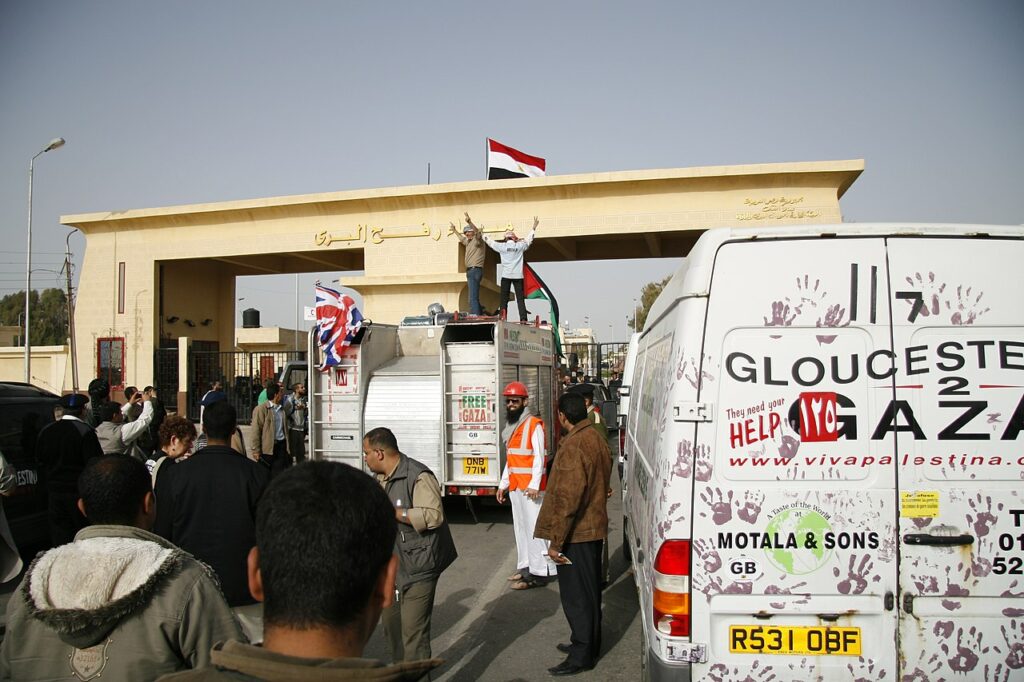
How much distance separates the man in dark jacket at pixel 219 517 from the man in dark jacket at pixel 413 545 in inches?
30.7

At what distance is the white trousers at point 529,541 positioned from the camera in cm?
707

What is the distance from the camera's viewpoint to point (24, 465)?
7.58 meters

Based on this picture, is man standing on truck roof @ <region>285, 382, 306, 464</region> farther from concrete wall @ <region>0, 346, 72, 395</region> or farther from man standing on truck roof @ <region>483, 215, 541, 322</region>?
concrete wall @ <region>0, 346, 72, 395</region>

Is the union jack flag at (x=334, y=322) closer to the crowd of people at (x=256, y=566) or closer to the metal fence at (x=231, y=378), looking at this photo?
the crowd of people at (x=256, y=566)

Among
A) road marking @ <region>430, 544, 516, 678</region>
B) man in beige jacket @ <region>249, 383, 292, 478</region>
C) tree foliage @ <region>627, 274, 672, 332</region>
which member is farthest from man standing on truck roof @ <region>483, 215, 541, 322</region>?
tree foliage @ <region>627, 274, 672, 332</region>

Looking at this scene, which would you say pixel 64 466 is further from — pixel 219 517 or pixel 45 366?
pixel 45 366

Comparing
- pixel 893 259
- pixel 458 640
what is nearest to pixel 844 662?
pixel 893 259

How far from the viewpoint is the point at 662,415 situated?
3.45 m

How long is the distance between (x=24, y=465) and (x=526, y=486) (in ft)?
17.5

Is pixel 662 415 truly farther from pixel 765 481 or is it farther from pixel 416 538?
pixel 416 538

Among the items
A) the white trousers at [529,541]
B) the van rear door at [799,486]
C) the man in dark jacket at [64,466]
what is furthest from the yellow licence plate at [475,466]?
the van rear door at [799,486]

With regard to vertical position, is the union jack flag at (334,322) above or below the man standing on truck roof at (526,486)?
above

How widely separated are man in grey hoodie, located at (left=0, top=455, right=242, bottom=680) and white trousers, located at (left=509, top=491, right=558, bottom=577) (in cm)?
493

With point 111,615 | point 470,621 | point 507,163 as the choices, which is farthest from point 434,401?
point 507,163
